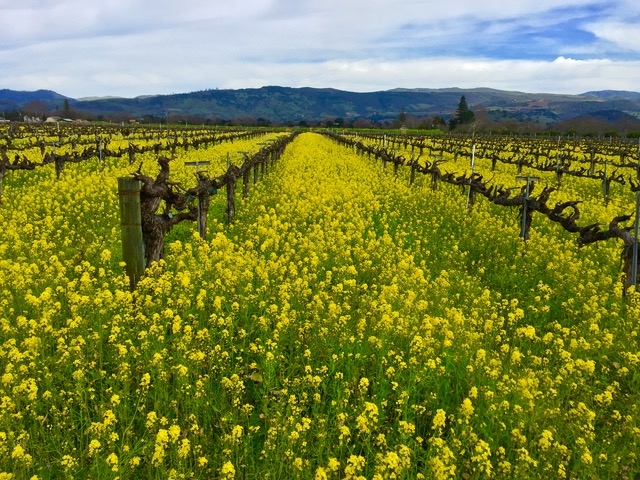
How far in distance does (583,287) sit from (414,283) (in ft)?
9.44

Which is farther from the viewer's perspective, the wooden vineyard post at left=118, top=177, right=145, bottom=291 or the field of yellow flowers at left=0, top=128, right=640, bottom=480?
the wooden vineyard post at left=118, top=177, right=145, bottom=291

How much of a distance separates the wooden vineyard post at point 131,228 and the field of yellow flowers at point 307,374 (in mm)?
370

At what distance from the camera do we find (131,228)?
740 centimetres

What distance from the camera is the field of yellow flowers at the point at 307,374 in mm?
4230

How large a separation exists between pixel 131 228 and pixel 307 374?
3.68m

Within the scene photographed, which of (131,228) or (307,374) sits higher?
(131,228)

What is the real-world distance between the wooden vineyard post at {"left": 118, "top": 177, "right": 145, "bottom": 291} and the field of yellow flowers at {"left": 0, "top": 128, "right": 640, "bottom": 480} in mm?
370

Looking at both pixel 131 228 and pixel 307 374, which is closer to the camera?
pixel 307 374

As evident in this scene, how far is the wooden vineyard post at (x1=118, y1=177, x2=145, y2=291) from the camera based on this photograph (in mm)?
7332

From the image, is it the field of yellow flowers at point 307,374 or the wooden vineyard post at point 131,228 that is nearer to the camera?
the field of yellow flowers at point 307,374

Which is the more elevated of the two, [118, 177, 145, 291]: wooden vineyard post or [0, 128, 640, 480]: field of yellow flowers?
[118, 177, 145, 291]: wooden vineyard post

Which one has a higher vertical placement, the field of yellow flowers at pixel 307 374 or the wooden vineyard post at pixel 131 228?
the wooden vineyard post at pixel 131 228

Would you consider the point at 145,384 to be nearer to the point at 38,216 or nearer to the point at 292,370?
the point at 292,370

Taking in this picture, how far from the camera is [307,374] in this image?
524 centimetres
